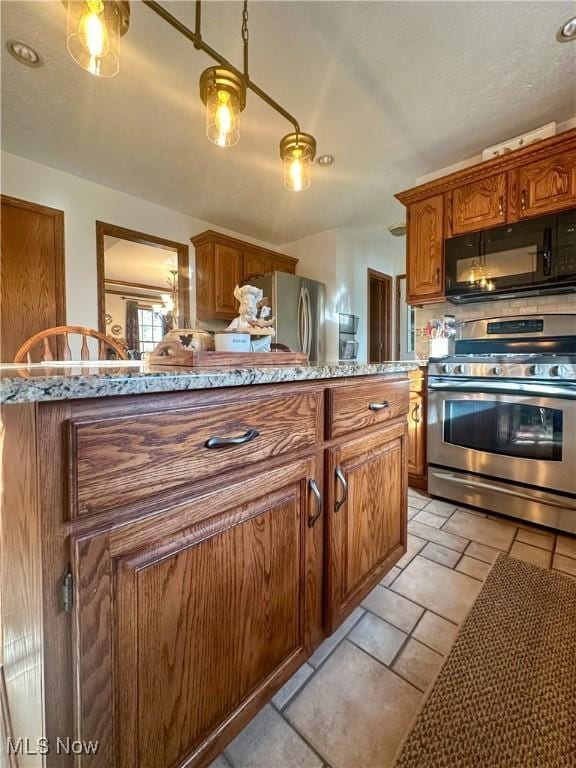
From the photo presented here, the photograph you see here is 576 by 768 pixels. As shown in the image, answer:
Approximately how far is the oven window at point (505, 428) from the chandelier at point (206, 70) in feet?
5.52

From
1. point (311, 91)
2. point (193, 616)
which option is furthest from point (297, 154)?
point (193, 616)

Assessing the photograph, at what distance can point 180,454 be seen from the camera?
585 millimetres

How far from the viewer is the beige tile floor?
0.82 meters

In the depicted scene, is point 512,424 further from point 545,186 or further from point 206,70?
point 206,70

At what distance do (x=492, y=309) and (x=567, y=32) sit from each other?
1.53 metres

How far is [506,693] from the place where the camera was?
Result: 937mm

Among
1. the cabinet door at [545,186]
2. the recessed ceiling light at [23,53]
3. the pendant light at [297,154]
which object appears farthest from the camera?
the cabinet door at [545,186]

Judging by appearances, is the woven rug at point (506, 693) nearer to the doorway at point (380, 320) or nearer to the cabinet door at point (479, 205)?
the cabinet door at point (479, 205)

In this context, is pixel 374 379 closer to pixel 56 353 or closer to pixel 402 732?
pixel 402 732

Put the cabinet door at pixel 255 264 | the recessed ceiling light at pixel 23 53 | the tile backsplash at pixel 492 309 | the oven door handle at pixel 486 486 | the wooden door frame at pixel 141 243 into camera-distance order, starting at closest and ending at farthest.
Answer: the recessed ceiling light at pixel 23 53, the oven door handle at pixel 486 486, the tile backsplash at pixel 492 309, the wooden door frame at pixel 141 243, the cabinet door at pixel 255 264

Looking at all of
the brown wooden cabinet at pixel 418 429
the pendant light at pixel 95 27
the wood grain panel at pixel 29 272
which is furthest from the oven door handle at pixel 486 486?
the wood grain panel at pixel 29 272

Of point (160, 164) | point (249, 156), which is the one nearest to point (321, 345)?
point (249, 156)

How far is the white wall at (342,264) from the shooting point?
4148 millimetres

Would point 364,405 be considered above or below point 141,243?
below
